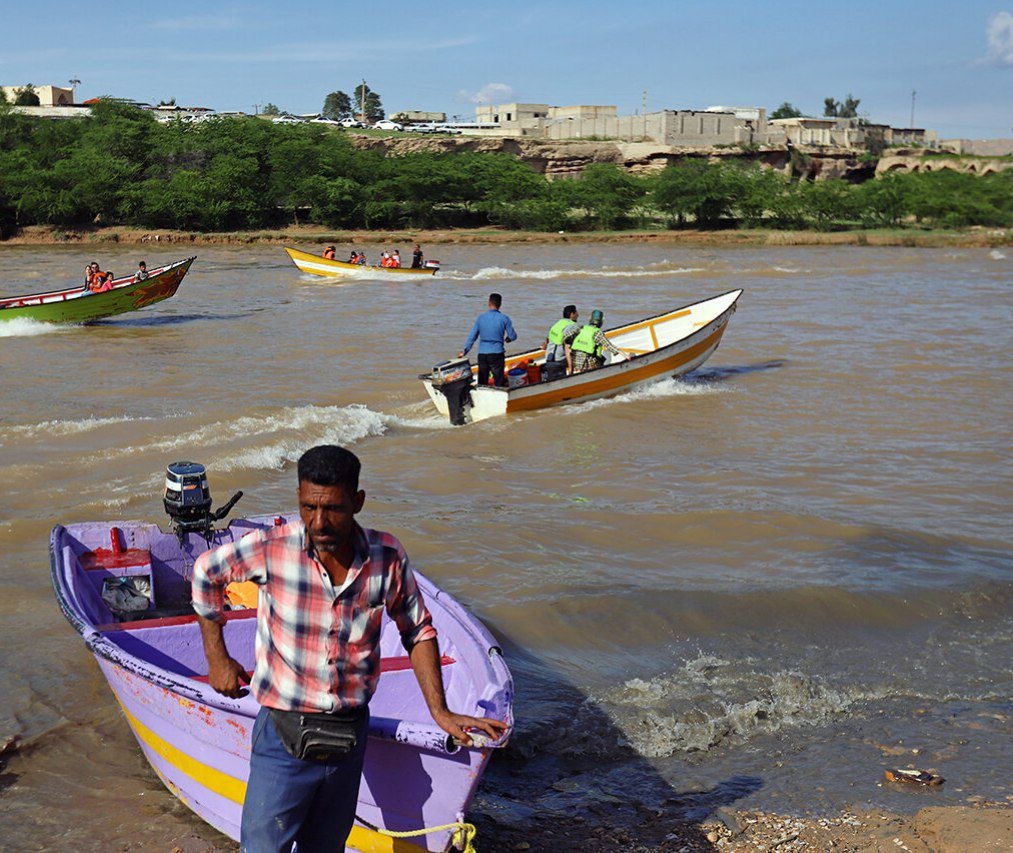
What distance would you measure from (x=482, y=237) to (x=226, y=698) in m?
53.7

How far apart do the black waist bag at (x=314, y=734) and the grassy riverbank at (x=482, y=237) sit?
50.8 meters

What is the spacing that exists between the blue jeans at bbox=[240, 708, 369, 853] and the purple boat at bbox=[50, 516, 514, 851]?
0.41 meters

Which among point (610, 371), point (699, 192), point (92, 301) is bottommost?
point (610, 371)

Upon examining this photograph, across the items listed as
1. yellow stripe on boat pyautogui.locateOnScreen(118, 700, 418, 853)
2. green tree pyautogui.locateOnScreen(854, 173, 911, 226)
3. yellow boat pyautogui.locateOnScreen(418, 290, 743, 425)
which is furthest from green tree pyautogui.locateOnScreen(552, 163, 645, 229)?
yellow stripe on boat pyautogui.locateOnScreen(118, 700, 418, 853)

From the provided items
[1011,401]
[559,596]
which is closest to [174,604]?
[559,596]

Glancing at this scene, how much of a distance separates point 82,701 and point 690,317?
13.1 meters

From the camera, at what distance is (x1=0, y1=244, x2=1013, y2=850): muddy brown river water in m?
5.67

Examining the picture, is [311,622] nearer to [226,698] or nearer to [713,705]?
[226,698]

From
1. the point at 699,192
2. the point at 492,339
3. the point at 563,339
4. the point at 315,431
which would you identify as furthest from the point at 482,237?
the point at 315,431

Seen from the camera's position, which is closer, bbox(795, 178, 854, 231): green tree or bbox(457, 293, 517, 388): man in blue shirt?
bbox(457, 293, 517, 388): man in blue shirt

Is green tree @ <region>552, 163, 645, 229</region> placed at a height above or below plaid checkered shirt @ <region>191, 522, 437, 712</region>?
above

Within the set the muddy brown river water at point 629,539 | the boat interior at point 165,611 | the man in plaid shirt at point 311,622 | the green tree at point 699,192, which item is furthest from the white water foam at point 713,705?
the green tree at point 699,192

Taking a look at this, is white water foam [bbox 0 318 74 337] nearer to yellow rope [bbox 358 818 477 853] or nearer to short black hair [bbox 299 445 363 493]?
yellow rope [bbox 358 818 477 853]

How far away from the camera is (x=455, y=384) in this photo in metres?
14.1
